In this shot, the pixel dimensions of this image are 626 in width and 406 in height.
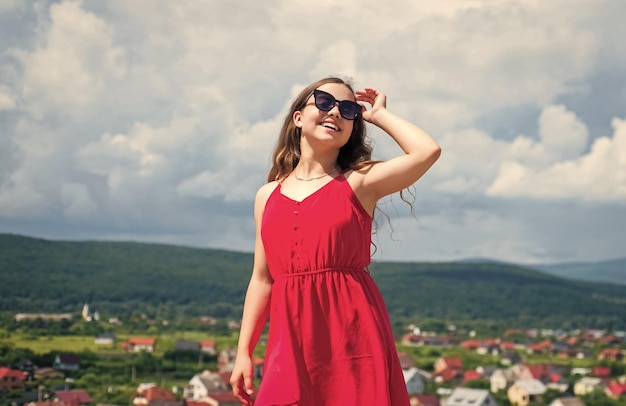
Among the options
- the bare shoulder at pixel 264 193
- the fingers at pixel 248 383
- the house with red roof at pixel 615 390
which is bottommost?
the house with red roof at pixel 615 390

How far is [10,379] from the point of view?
19.9m

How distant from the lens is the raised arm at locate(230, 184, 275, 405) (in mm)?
2945

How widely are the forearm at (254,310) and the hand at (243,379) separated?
0.03 m

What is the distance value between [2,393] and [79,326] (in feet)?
80.1

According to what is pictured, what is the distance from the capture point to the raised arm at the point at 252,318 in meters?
2.95

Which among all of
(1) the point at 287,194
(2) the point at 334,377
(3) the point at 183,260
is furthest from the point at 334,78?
(3) the point at 183,260

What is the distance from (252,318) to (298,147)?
0.46m

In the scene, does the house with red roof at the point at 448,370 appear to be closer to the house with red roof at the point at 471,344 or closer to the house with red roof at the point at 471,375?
the house with red roof at the point at 471,375

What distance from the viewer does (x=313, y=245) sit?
2.77 m

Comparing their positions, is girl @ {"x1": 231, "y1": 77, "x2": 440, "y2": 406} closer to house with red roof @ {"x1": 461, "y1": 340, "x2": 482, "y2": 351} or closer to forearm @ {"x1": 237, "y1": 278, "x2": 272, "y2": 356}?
forearm @ {"x1": 237, "y1": 278, "x2": 272, "y2": 356}

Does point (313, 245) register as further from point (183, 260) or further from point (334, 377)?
point (183, 260)

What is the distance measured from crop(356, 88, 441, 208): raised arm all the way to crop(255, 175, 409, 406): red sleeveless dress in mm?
56

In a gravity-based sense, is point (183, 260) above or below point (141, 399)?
above

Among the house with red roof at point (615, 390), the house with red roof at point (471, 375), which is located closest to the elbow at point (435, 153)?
the house with red roof at point (615, 390)
